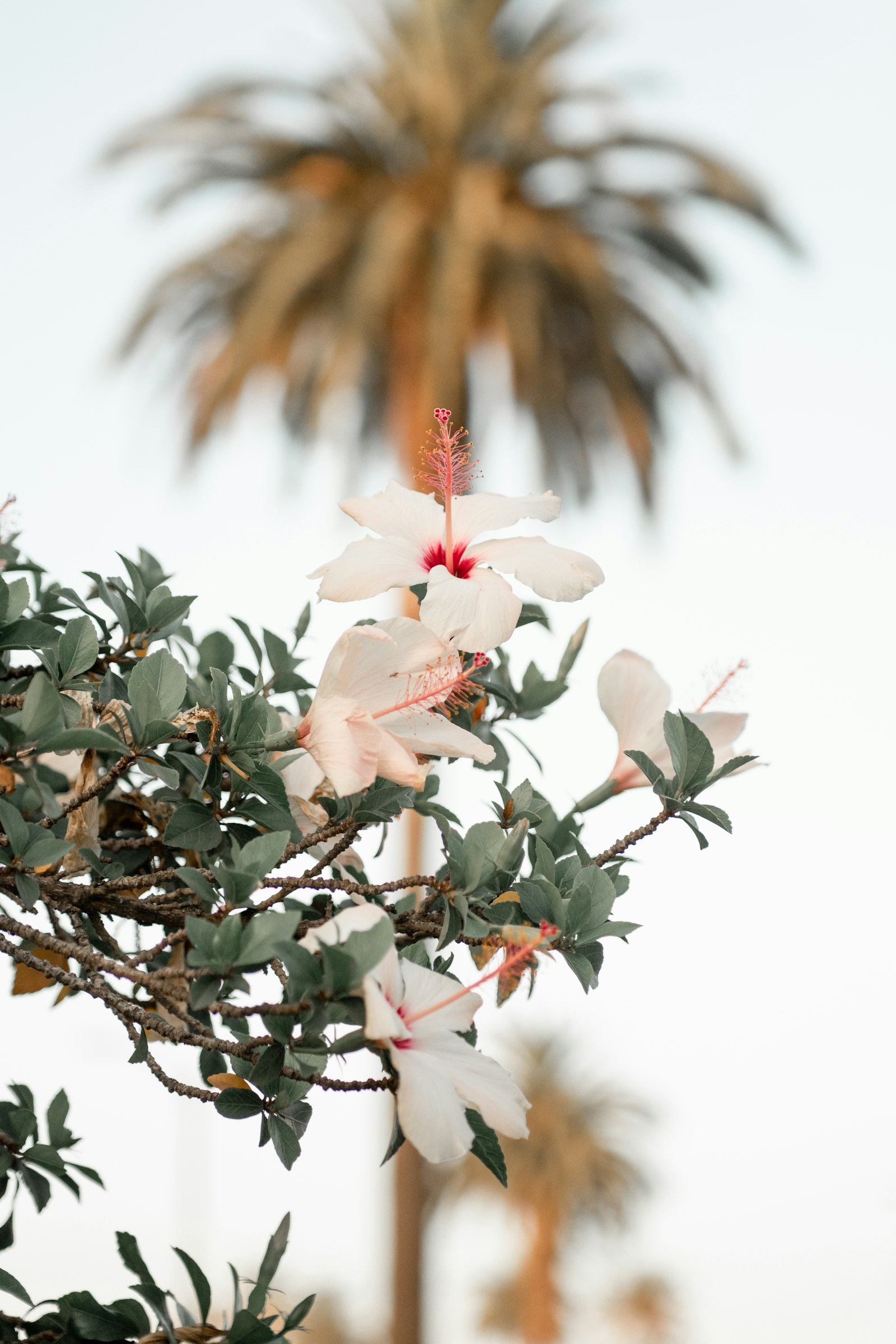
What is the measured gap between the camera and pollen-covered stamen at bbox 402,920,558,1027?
680 mm

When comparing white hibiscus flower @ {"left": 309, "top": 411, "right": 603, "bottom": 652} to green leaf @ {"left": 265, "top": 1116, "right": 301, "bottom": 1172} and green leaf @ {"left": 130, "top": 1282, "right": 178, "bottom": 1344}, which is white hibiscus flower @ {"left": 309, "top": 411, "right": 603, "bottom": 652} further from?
green leaf @ {"left": 130, "top": 1282, "right": 178, "bottom": 1344}

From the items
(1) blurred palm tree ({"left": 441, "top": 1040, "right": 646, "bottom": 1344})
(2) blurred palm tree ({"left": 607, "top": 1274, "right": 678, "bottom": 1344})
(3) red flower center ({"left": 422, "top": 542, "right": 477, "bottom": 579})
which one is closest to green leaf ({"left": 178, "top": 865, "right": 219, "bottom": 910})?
(3) red flower center ({"left": 422, "top": 542, "right": 477, "bottom": 579})

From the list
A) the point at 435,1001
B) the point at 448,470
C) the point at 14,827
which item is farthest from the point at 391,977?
the point at 448,470

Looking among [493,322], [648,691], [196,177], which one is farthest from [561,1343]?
[648,691]

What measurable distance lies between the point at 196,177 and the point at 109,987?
25.8 feet

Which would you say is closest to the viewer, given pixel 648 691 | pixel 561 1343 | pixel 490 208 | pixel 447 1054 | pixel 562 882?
pixel 447 1054

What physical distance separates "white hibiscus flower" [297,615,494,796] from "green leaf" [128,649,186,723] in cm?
8

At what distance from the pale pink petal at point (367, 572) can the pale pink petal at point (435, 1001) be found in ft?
0.74

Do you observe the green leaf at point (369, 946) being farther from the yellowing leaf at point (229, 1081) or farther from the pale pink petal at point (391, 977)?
the yellowing leaf at point (229, 1081)

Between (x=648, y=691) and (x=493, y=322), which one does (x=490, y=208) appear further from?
(x=648, y=691)

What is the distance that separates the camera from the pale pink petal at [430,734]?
2.54ft

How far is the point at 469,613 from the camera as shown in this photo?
74cm

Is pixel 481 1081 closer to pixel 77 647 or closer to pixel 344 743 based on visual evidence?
pixel 344 743

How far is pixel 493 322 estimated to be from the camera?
8.23m
